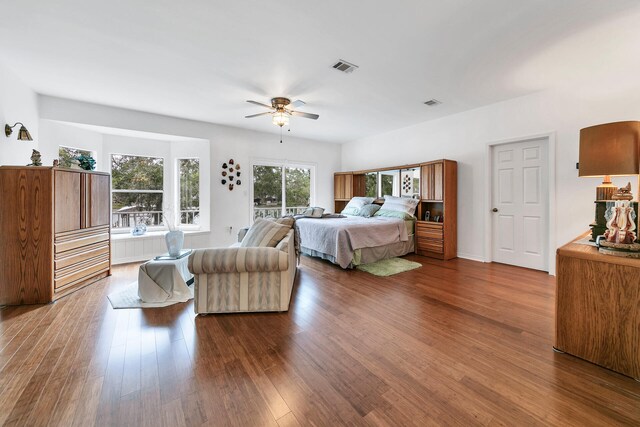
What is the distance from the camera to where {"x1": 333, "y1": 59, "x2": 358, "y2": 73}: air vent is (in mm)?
2826

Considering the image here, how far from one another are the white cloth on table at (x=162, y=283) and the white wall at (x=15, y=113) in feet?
6.70

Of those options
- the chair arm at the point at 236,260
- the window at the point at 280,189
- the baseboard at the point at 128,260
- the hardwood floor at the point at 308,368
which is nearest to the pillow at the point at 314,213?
the window at the point at 280,189

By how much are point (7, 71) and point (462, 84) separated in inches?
217

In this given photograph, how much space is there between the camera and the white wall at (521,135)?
3.23 meters

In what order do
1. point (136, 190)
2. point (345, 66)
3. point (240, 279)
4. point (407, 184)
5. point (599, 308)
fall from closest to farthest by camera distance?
point (599, 308) → point (240, 279) → point (345, 66) → point (136, 190) → point (407, 184)

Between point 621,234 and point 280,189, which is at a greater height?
point 280,189

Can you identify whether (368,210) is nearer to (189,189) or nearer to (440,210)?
(440,210)

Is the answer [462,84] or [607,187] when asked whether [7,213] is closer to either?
[462,84]

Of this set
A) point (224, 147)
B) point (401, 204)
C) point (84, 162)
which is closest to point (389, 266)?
point (401, 204)

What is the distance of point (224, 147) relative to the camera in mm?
5352

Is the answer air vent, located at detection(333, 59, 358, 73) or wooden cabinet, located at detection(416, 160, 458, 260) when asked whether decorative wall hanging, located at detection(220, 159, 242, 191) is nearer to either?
air vent, located at detection(333, 59, 358, 73)

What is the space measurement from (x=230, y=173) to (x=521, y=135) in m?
5.23

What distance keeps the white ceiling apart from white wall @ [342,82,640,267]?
33 centimetres

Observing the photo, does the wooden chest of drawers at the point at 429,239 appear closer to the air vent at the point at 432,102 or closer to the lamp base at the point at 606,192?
the air vent at the point at 432,102
